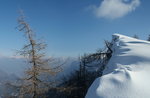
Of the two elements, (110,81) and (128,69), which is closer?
(110,81)

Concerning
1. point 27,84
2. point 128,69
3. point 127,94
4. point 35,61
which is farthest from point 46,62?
point 127,94

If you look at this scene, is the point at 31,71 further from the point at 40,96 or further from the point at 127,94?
the point at 127,94

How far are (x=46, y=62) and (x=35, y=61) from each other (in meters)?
0.68

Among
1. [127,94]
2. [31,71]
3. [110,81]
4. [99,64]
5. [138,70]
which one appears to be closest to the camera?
[127,94]

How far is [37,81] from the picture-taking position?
1019 centimetres

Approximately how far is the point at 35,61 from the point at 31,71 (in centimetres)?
66

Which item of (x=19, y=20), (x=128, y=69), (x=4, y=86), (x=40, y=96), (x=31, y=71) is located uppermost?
(x=19, y=20)

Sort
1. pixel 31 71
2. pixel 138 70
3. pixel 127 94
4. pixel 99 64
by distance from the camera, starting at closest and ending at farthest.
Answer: pixel 127 94, pixel 138 70, pixel 31 71, pixel 99 64

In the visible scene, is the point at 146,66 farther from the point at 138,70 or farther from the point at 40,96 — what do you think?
the point at 40,96

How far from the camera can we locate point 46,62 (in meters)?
10.4

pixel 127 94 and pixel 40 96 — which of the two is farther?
pixel 40 96

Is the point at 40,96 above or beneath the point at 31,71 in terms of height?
beneath

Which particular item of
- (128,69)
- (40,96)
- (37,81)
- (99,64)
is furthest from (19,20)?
(128,69)

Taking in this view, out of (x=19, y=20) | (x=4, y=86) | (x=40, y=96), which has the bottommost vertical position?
(x=40, y=96)
